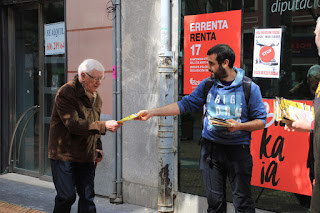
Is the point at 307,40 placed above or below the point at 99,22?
below

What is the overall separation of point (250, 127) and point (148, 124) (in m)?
2.57

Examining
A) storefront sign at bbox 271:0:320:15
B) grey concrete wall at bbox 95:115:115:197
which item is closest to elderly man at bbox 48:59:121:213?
storefront sign at bbox 271:0:320:15

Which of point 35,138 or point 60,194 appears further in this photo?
point 35,138

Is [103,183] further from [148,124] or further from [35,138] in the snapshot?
[35,138]

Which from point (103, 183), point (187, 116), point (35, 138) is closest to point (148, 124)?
point (187, 116)

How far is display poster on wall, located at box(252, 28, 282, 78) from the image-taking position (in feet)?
16.5

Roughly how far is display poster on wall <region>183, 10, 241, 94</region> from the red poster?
886 millimetres

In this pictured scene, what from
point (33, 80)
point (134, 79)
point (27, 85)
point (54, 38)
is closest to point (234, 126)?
point (134, 79)

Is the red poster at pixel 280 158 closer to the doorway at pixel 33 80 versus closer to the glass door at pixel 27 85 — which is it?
the doorway at pixel 33 80

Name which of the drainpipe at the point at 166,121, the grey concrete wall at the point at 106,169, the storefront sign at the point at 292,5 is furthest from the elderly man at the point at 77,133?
the grey concrete wall at the point at 106,169

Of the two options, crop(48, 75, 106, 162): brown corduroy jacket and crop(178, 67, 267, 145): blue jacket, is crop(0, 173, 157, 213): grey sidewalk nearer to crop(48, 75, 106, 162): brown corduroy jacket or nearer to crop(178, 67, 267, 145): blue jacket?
crop(48, 75, 106, 162): brown corduroy jacket

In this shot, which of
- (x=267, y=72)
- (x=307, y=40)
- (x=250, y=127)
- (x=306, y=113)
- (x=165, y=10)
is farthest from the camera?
(x=165, y=10)

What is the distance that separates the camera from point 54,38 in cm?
787

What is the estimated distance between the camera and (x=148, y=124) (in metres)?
6.37
